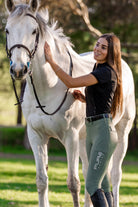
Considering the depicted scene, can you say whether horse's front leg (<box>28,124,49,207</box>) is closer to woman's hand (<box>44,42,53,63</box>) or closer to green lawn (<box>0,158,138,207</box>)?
woman's hand (<box>44,42,53,63</box>)

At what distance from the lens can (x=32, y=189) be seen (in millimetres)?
8773

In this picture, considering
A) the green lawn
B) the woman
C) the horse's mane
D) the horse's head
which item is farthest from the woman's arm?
the green lawn

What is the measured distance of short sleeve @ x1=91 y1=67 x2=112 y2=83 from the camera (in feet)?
13.8

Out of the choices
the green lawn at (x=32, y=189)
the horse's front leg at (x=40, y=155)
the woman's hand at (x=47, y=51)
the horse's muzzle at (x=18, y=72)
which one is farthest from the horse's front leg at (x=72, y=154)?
the green lawn at (x=32, y=189)

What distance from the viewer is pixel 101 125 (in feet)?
13.8

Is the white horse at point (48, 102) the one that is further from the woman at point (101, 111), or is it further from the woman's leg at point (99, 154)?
the woman's leg at point (99, 154)

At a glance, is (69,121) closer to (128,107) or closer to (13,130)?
(128,107)

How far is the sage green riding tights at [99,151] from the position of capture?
409 cm

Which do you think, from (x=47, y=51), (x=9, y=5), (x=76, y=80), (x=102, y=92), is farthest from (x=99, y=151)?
(x=9, y=5)

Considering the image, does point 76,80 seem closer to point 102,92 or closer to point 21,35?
point 102,92

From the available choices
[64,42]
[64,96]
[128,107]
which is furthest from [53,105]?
[128,107]

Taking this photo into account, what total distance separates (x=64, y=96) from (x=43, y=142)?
616 mm

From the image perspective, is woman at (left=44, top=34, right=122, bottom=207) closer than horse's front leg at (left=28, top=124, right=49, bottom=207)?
Yes

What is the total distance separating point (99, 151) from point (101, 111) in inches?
16.2
